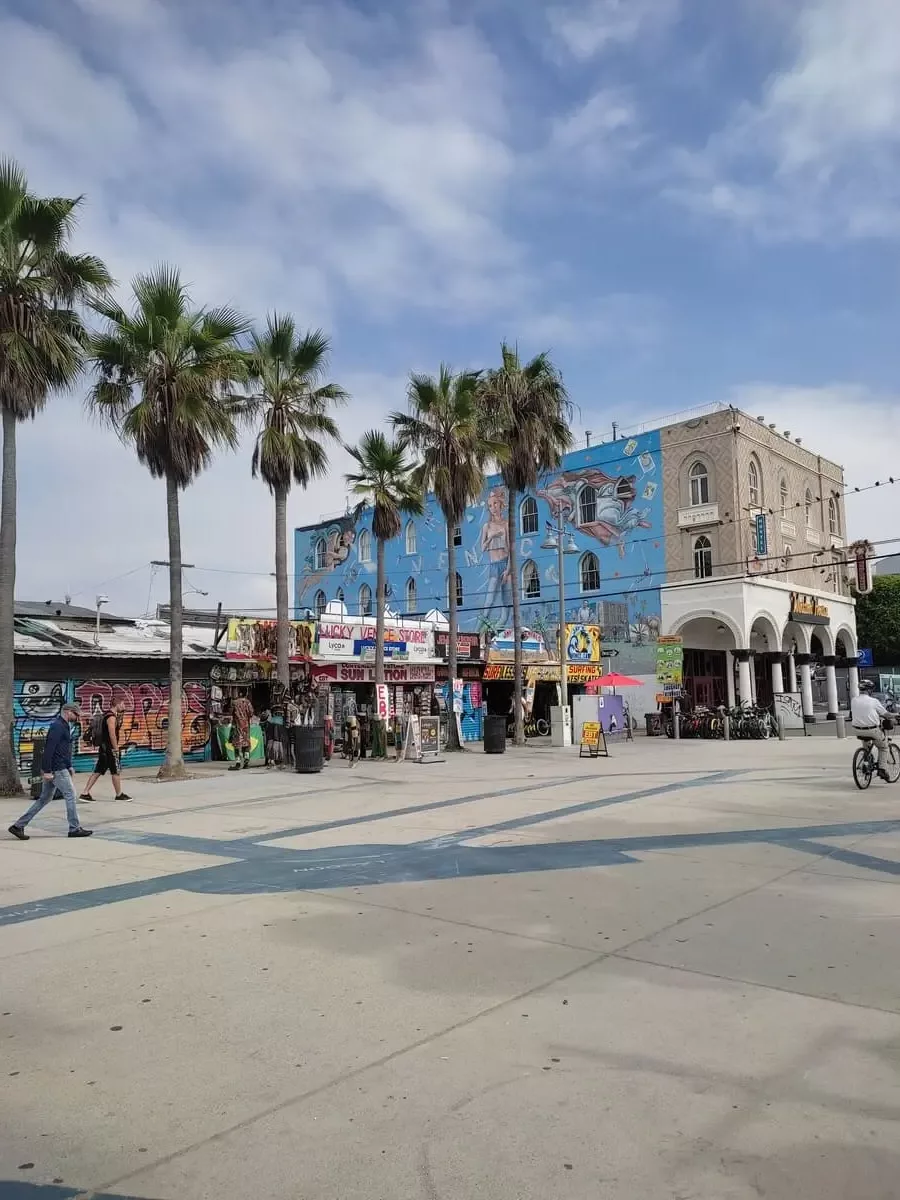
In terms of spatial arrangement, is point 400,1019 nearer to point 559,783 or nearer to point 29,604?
point 559,783

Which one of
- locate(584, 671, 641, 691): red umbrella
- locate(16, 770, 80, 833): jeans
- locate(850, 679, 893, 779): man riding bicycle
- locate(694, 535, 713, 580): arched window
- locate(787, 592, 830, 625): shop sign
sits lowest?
locate(16, 770, 80, 833): jeans

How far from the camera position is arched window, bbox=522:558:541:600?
161 feet

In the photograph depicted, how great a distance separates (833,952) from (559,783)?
11.1 meters

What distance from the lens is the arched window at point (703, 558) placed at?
41.9 m

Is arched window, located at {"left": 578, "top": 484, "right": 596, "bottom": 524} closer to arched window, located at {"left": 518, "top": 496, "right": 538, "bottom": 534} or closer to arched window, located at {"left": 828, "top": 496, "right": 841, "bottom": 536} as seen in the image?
arched window, located at {"left": 518, "top": 496, "right": 538, "bottom": 534}

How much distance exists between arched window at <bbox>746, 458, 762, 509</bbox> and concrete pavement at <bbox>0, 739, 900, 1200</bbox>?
33474mm

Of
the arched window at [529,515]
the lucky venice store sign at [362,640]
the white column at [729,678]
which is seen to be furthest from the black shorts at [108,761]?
the arched window at [529,515]

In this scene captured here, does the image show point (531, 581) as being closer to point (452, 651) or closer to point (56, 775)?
point (452, 651)

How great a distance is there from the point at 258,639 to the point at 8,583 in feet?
29.5

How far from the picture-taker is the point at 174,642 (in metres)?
19.2

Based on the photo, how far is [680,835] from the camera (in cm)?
1071

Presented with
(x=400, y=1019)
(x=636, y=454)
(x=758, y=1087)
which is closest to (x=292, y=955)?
(x=400, y=1019)

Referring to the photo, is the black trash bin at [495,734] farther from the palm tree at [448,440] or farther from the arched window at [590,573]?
the arched window at [590,573]

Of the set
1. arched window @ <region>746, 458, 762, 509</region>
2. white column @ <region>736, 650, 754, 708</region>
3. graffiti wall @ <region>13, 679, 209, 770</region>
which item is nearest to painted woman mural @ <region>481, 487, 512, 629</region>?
arched window @ <region>746, 458, 762, 509</region>
